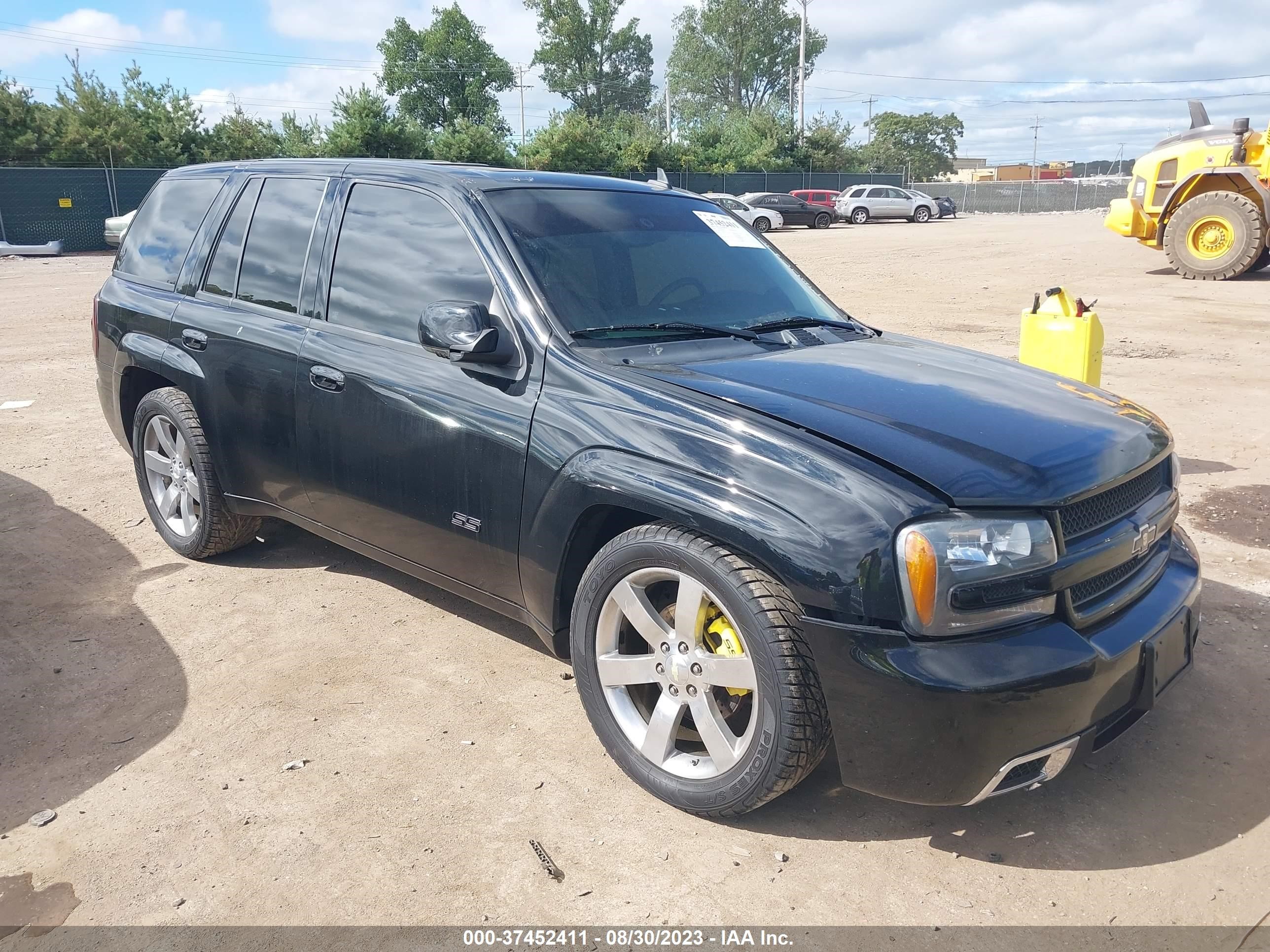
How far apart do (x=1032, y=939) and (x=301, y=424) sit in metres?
3.08

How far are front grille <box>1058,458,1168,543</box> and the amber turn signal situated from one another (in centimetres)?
46

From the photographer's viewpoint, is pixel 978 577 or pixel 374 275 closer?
pixel 978 577

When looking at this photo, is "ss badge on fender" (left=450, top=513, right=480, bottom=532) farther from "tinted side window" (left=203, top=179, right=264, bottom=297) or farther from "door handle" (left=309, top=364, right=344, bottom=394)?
"tinted side window" (left=203, top=179, right=264, bottom=297)

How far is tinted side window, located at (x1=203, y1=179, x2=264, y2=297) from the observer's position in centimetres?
449

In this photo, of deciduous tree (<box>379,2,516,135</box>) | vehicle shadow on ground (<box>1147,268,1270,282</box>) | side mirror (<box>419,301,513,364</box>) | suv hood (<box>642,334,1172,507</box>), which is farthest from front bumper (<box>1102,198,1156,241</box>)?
deciduous tree (<box>379,2,516,135</box>)

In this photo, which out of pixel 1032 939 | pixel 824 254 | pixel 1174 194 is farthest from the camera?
pixel 824 254

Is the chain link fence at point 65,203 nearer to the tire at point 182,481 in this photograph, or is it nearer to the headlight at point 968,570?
the tire at point 182,481

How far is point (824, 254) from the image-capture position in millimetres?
24688

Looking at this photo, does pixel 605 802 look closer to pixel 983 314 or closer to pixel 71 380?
A: pixel 71 380

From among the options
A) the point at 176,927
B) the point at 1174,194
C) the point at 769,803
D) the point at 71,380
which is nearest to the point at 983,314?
the point at 1174,194

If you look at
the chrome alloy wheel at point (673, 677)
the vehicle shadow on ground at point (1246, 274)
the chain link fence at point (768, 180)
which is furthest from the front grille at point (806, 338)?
the chain link fence at point (768, 180)

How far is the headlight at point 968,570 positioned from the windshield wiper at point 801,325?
1.42 metres

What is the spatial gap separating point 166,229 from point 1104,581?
4552mm

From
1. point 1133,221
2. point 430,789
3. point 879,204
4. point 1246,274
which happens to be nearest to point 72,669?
point 430,789
